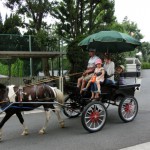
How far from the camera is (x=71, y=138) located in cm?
841

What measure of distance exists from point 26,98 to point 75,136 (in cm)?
154

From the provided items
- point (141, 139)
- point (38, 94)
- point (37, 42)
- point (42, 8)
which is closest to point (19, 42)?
point (37, 42)

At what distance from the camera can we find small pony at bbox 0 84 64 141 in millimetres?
8305

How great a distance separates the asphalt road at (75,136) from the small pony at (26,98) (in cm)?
46

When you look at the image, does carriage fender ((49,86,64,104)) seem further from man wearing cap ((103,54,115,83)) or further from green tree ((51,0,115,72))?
green tree ((51,0,115,72))

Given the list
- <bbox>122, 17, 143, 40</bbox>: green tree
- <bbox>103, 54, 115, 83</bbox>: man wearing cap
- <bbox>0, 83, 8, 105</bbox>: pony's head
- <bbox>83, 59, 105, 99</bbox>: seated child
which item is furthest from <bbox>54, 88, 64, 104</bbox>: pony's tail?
<bbox>122, 17, 143, 40</bbox>: green tree

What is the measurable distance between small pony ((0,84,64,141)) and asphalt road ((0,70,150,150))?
0.46 meters

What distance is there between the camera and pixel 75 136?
8.59m

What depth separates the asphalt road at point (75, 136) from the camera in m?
7.73

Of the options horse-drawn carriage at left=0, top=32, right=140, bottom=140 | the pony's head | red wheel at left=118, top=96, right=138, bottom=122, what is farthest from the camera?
red wheel at left=118, top=96, right=138, bottom=122

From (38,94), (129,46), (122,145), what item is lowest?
(122,145)

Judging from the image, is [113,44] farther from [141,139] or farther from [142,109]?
[141,139]

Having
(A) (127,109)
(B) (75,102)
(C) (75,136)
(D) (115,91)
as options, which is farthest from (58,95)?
(A) (127,109)

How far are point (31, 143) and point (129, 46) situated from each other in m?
4.96
